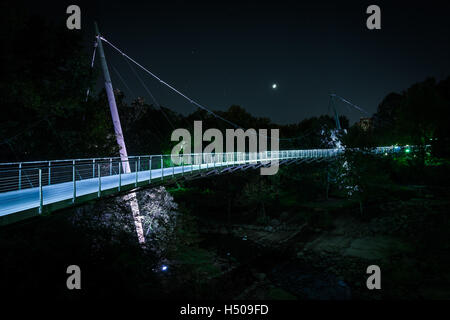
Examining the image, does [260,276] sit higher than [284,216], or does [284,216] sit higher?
[284,216]

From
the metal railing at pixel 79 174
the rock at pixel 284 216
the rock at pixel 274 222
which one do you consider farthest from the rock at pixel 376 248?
the metal railing at pixel 79 174

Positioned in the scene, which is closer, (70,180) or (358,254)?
(70,180)

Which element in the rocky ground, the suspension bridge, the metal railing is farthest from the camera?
the rocky ground

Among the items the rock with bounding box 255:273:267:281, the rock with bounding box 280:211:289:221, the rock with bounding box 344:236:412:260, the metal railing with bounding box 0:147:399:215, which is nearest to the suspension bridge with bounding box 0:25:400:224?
the metal railing with bounding box 0:147:399:215

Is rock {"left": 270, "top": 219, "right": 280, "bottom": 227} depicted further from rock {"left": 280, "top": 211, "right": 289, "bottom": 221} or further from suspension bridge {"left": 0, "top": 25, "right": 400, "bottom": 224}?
suspension bridge {"left": 0, "top": 25, "right": 400, "bottom": 224}

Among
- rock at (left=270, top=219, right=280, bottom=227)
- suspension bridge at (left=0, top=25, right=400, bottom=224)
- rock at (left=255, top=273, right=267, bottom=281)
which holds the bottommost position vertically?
rock at (left=255, top=273, right=267, bottom=281)

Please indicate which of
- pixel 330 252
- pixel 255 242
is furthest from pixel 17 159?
pixel 330 252

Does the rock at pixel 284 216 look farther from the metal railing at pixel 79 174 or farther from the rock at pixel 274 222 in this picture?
the metal railing at pixel 79 174

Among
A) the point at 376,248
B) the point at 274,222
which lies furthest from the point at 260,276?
the point at 274,222

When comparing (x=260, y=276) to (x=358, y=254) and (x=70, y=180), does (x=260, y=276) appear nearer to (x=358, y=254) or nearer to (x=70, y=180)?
(x=358, y=254)

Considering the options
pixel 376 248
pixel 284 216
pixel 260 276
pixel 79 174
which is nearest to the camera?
pixel 79 174

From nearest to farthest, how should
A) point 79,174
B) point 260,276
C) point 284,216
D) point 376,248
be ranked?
point 79,174
point 260,276
point 376,248
point 284,216

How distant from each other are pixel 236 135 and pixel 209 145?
14.0 feet

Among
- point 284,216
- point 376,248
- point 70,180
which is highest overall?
point 70,180
